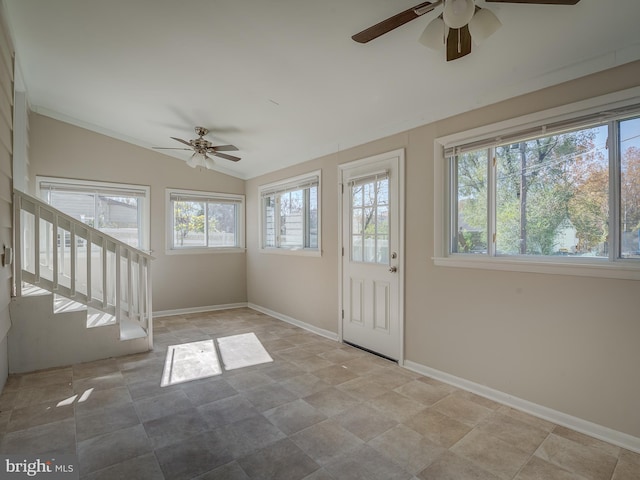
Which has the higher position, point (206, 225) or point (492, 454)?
point (206, 225)

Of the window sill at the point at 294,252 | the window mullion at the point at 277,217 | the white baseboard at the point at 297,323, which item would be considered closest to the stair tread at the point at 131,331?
the white baseboard at the point at 297,323

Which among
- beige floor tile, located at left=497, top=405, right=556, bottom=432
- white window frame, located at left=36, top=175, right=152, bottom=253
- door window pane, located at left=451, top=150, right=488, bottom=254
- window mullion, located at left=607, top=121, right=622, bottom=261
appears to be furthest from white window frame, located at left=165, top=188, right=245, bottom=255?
window mullion, located at left=607, top=121, right=622, bottom=261

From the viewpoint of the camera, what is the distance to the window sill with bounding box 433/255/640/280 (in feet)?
6.88

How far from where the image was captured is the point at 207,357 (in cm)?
361

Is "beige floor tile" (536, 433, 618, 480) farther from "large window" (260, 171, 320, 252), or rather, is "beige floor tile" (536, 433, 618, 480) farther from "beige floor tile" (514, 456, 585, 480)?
"large window" (260, 171, 320, 252)

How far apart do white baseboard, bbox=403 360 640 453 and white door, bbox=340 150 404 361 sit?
539mm

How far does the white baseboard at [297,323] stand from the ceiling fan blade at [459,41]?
131 inches

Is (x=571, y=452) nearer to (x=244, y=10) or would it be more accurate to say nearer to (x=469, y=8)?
(x=469, y=8)

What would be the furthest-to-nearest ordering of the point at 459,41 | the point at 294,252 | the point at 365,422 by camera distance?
the point at 294,252, the point at 365,422, the point at 459,41

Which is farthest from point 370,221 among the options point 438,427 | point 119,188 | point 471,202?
point 119,188

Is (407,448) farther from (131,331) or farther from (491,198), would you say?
(131,331)

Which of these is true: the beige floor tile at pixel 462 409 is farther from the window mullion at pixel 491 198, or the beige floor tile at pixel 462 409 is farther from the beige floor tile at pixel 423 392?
the window mullion at pixel 491 198

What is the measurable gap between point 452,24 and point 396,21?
266 millimetres

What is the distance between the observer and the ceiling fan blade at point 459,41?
1.79 metres
